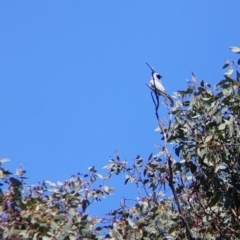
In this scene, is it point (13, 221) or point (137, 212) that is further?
point (137, 212)

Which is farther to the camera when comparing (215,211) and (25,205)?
(215,211)

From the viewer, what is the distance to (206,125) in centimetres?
577

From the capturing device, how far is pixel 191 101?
19.3ft

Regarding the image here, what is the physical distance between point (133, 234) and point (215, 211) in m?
0.90

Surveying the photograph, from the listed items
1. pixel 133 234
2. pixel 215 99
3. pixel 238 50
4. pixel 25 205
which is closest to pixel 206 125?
pixel 215 99

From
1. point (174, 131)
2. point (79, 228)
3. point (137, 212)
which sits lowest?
point (79, 228)

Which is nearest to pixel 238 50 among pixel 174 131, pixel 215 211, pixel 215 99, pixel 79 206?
pixel 215 99

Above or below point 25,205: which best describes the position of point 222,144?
above

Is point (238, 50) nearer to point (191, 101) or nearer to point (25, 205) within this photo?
point (191, 101)

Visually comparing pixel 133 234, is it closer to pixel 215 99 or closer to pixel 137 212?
pixel 137 212

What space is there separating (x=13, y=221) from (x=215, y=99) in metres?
1.85

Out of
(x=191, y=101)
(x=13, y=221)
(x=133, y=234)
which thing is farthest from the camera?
(x=191, y=101)

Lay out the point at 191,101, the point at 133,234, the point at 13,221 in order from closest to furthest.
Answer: the point at 13,221 → the point at 133,234 → the point at 191,101

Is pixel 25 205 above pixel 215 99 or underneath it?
underneath
